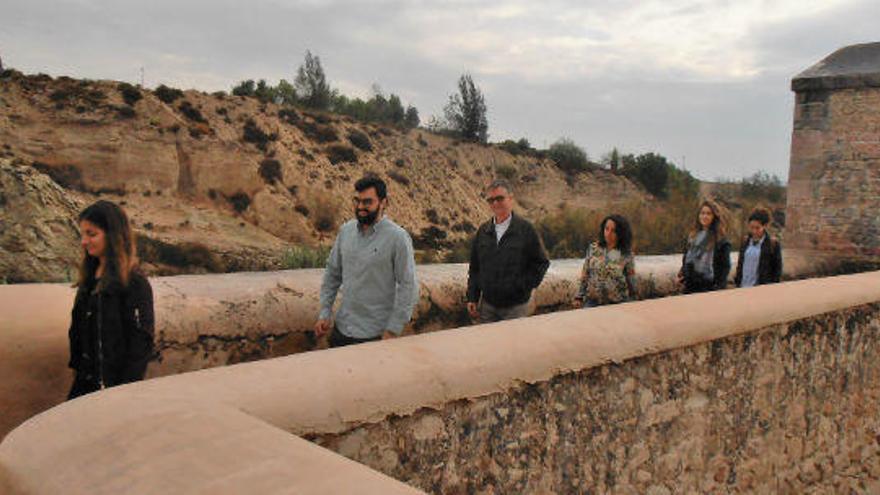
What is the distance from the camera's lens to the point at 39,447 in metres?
1.93

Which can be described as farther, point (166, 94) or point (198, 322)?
point (166, 94)

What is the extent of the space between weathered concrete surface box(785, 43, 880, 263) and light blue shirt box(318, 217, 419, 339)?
7.22 m

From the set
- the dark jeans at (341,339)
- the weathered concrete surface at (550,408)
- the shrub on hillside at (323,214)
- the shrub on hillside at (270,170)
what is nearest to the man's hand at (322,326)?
the dark jeans at (341,339)

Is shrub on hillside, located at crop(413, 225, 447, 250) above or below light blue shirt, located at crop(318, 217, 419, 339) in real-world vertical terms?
below

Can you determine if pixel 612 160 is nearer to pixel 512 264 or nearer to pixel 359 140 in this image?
pixel 359 140

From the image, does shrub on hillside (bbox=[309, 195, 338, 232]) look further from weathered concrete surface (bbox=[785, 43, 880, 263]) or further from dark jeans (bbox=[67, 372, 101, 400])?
dark jeans (bbox=[67, 372, 101, 400])

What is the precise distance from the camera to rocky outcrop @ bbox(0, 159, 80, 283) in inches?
296

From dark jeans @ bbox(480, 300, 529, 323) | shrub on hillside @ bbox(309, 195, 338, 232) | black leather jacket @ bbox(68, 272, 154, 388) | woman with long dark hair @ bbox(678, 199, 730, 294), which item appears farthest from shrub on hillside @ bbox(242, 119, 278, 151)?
black leather jacket @ bbox(68, 272, 154, 388)

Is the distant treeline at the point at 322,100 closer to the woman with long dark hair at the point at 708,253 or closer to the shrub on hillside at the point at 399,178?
the shrub on hillside at the point at 399,178

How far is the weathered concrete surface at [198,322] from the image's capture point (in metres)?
3.32

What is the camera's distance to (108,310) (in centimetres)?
306

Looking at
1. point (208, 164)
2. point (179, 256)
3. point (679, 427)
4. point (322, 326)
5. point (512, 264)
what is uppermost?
point (208, 164)

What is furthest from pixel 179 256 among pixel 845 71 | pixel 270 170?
pixel 845 71

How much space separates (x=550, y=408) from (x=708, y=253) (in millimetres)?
3273
